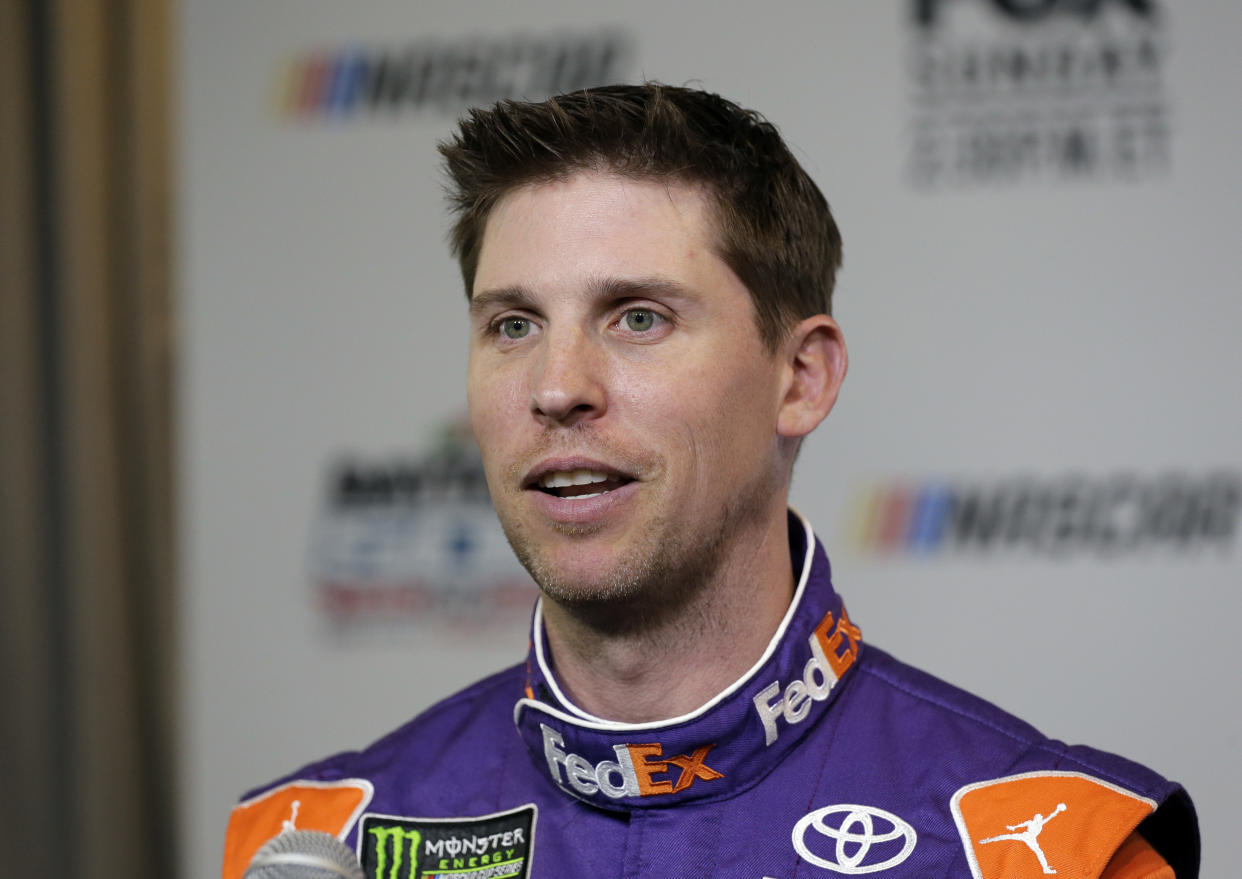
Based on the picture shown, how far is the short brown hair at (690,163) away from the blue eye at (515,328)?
148mm

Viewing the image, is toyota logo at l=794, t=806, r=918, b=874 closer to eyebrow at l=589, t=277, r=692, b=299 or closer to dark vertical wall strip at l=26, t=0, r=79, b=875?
eyebrow at l=589, t=277, r=692, b=299

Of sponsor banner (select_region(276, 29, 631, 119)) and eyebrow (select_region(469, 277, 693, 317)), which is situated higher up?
sponsor banner (select_region(276, 29, 631, 119))

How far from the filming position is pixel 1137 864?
1.25 meters

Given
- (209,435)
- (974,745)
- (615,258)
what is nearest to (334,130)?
(209,435)

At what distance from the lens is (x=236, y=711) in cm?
278

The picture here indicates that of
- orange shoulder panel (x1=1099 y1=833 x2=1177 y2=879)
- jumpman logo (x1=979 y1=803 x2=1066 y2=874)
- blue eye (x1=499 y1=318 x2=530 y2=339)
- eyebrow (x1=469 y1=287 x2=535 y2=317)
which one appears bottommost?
orange shoulder panel (x1=1099 y1=833 x2=1177 y2=879)

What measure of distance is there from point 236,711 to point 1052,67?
6.70 feet

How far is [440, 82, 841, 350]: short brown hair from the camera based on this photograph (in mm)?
1393

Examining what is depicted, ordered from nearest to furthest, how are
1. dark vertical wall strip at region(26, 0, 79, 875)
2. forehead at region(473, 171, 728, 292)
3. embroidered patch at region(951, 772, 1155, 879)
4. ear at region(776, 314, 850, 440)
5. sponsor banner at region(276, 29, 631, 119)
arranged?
embroidered patch at region(951, 772, 1155, 879), forehead at region(473, 171, 728, 292), ear at region(776, 314, 850, 440), sponsor banner at region(276, 29, 631, 119), dark vertical wall strip at region(26, 0, 79, 875)

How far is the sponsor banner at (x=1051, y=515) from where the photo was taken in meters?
2.29

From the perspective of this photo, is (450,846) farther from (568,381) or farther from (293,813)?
(568,381)

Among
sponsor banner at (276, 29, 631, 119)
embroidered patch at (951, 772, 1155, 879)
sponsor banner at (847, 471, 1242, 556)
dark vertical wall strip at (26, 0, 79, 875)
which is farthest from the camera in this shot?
dark vertical wall strip at (26, 0, 79, 875)

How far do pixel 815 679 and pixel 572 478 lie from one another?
1.06ft

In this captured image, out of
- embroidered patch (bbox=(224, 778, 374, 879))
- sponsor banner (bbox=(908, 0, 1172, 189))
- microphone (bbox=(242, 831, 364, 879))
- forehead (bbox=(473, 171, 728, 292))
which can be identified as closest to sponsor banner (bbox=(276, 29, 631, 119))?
sponsor banner (bbox=(908, 0, 1172, 189))
